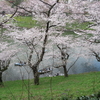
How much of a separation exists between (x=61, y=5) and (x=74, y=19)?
3.41 m

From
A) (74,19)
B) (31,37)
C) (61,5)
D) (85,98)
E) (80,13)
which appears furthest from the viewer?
(74,19)

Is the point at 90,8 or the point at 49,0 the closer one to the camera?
the point at 90,8

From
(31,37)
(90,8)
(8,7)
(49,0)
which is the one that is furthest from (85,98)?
(8,7)

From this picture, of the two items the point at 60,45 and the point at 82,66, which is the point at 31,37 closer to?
the point at 60,45

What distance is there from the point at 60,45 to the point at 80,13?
13.1ft

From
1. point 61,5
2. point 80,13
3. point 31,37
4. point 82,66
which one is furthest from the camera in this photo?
point 82,66

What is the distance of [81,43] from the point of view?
49.6ft

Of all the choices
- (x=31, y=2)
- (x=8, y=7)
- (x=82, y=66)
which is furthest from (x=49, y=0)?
(x=82, y=66)

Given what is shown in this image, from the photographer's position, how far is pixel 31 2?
43.9ft

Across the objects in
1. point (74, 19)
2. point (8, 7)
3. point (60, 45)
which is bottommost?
point (60, 45)

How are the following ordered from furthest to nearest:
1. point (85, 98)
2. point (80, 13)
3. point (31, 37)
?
point (80, 13), point (31, 37), point (85, 98)

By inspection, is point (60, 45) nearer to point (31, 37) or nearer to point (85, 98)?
point (31, 37)

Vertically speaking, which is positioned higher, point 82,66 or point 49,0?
point 49,0

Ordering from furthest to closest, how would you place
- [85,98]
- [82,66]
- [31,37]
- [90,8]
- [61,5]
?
[82,66], [90,8], [61,5], [31,37], [85,98]
